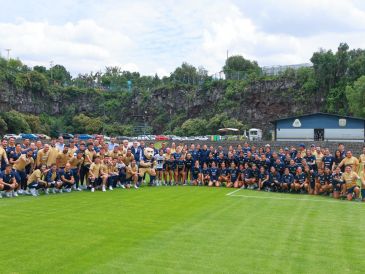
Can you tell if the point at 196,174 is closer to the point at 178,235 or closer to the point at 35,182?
the point at 35,182

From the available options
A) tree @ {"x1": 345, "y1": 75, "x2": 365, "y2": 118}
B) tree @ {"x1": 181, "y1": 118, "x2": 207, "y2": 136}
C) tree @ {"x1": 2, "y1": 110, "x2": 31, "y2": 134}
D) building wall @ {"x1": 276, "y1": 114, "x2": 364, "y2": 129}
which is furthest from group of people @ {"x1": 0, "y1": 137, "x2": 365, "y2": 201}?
tree @ {"x1": 181, "y1": 118, "x2": 207, "y2": 136}

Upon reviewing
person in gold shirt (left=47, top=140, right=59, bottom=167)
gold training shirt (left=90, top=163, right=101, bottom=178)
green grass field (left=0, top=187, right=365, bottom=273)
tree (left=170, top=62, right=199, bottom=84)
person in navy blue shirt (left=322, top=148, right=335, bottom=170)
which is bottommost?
green grass field (left=0, top=187, right=365, bottom=273)

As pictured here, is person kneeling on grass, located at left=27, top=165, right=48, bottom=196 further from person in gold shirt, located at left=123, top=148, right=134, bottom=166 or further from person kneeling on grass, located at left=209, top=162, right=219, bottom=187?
person kneeling on grass, located at left=209, top=162, right=219, bottom=187

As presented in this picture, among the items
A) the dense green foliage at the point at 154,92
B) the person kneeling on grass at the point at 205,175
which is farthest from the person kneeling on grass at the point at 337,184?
the dense green foliage at the point at 154,92

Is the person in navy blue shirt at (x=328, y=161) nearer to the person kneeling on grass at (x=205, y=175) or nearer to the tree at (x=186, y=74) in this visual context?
the person kneeling on grass at (x=205, y=175)

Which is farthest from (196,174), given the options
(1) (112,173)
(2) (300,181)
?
(2) (300,181)

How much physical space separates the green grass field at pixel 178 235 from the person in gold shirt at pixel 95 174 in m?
2.24

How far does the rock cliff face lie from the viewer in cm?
6744

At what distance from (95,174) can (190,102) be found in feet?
208

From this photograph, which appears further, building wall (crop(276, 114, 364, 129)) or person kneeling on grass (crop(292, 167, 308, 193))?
building wall (crop(276, 114, 364, 129))

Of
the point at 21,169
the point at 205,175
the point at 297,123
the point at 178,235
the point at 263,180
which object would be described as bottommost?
the point at 178,235

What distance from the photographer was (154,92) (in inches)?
3263

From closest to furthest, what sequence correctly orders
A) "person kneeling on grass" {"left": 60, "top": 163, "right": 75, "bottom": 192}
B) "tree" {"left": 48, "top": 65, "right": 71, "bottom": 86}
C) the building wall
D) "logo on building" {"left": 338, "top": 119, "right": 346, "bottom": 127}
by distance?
"person kneeling on grass" {"left": 60, "top": 163, "right": 75, "bottom": 192} < "logo on building" {"left": 338, "top": 119, "right": 346, "bottom": 127} < the building wall < "tree" {"left": 48, "top": 65, "right": 71, "bottom": 86}

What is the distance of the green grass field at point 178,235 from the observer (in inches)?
243
